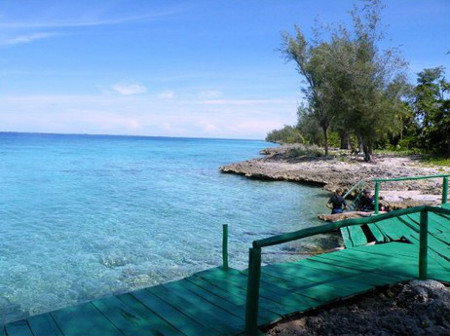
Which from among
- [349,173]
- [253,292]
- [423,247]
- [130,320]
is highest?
[423,247]

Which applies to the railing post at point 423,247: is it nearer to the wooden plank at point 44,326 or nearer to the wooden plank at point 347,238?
the wooden plank at point 347,238

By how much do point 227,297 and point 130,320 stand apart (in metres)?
1.32

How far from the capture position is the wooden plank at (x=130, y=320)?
4117 mm

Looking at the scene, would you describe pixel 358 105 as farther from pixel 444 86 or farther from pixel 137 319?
pixel 137 319

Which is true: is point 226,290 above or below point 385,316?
below

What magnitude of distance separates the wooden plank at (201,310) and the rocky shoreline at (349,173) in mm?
12983

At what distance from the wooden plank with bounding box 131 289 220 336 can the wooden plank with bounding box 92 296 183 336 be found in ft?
0.29

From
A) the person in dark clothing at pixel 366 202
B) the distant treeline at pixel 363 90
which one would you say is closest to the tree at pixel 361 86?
the distant treeline at pixel 363 90

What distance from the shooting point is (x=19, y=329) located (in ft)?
13.8

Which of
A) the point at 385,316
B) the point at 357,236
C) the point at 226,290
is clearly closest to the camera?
the point at 385,316

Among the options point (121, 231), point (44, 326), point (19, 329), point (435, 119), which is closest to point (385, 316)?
point (44, 326)

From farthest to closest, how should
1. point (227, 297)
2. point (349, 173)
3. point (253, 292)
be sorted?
1. point (349, 173)
2. point (227, 297)
3. point (253, 292)

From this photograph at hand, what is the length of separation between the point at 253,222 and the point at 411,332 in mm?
12585

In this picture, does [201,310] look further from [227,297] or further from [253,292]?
[253,292]
